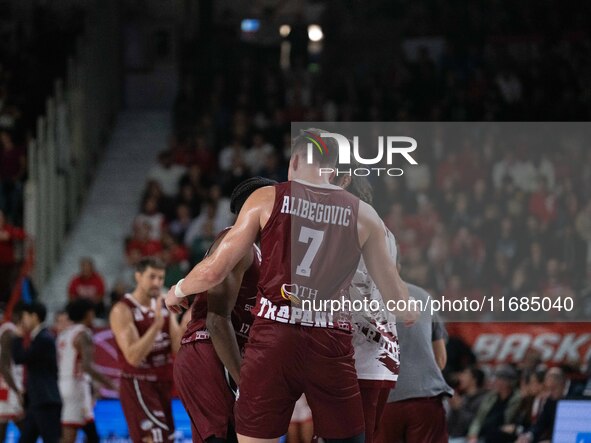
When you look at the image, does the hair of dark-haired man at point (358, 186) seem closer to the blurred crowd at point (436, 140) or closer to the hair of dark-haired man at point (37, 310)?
the blurred crowd at point (436, 140)

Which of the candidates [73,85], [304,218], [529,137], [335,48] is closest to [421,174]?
[529,137]

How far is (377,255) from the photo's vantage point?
5652 mm

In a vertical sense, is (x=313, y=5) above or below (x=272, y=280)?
above

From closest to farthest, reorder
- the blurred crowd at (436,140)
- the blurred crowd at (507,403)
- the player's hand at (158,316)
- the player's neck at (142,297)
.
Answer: the player's hand at (158,316), the player's neck at (142,297), the blurred crowd at (436,140), the blurred crowd at (507,403)

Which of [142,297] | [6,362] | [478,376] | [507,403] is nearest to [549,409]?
[507,403]

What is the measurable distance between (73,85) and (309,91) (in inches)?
146

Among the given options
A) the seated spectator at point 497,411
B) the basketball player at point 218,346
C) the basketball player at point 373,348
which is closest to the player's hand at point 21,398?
the basketball player at point 218,346

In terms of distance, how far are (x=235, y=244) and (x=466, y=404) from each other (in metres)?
5.31

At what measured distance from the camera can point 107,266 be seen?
1636cm

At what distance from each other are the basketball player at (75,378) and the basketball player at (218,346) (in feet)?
11.2

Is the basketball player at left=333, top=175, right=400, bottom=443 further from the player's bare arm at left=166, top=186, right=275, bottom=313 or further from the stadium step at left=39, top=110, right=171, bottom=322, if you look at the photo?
the stadium step at left=39, top=110, right=171, bottom=322

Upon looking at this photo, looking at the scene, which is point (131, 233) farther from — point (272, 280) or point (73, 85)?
point (272, 280)

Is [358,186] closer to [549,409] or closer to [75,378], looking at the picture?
[549,409]

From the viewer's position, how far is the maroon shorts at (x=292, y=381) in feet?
17.7
